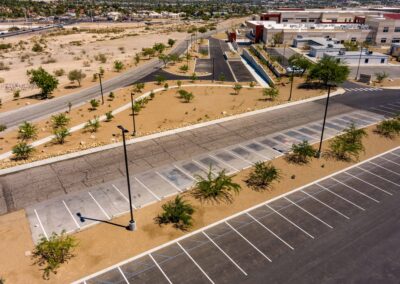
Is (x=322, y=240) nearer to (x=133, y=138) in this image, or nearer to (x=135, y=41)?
(x=133, y=138)

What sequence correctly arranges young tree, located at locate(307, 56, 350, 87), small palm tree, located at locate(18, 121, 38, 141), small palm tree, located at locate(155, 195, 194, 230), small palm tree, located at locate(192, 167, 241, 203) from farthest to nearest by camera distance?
young tree, located at locate(307, 56, 350, 87), small palm tree, located at locate(18, 121, 38, 141), small palm tree, located at locate(192, 167, 241, 203), small palm tree, located at locate(155, 195, 194, 230)

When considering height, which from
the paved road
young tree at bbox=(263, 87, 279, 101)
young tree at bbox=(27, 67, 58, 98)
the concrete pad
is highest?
young tree at bbox=(27, 67, 58, 98)

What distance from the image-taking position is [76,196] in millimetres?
27234

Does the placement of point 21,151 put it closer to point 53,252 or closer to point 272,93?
point 53,252

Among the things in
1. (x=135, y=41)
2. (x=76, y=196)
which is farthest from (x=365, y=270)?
(x=135, y=41)

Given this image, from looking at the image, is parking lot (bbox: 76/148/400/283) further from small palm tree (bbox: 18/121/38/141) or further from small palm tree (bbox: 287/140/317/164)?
small palm tree (bbox: 18/121/38/141)

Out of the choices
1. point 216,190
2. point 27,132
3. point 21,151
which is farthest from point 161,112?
point 216,190

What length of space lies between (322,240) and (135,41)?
120166 millimetres

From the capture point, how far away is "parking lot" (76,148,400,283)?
1961 centimetres

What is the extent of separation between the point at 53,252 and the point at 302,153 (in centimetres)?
2457

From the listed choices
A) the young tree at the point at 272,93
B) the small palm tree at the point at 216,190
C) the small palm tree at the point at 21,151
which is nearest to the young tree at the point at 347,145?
the small palm tree at the point at 216,190

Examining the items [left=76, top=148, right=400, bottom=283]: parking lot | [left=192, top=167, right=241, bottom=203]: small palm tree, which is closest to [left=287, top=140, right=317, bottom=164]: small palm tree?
[left=76, top=148, right=400, bottom=283]: parking lot

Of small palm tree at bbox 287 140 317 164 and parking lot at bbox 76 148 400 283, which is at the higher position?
small palm tree at bbox 287 140 317 164

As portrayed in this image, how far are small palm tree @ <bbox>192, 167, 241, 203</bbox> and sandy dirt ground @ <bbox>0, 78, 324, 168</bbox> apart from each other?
14903mm
